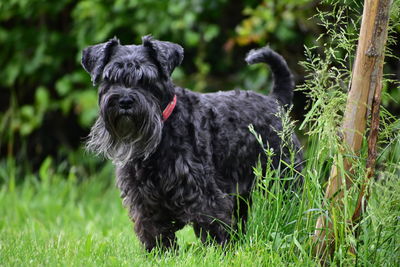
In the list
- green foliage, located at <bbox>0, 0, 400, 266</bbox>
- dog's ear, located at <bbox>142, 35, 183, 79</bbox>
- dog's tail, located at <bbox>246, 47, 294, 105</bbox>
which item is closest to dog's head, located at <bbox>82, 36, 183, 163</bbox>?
dog's ear, located at <bbox>142, 35, 183, 79</bbox>

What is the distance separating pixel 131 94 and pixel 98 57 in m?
0.47

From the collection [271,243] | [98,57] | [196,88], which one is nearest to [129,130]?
[98,57]

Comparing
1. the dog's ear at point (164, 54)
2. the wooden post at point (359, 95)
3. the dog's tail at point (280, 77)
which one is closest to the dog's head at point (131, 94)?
the dog's ear at point (164, 54)

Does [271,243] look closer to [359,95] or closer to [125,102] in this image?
[359,95]

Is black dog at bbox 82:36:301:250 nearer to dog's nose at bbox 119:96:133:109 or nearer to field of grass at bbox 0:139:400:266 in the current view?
dog's nose at bbox 119:96:133:109

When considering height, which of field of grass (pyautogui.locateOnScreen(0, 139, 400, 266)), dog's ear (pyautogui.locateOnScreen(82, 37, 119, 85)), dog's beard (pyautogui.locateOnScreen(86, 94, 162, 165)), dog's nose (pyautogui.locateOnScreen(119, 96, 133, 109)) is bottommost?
field of grass (pyautogui.locateOnScreen(0, 139, 400, 266))

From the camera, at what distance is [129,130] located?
3.85m

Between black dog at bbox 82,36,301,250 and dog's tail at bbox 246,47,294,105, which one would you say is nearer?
black dog at bbox 82,36,301,250

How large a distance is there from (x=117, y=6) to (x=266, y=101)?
2.76 meters

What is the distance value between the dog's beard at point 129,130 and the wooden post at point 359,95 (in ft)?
3.85

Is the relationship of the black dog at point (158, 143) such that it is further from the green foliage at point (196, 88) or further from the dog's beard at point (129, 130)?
the green foliage at point (196, 88)

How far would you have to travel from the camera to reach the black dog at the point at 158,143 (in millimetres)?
3732

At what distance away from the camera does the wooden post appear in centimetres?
300

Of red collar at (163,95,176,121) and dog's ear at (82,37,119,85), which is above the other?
dog's ear at (82,37,119,85)
